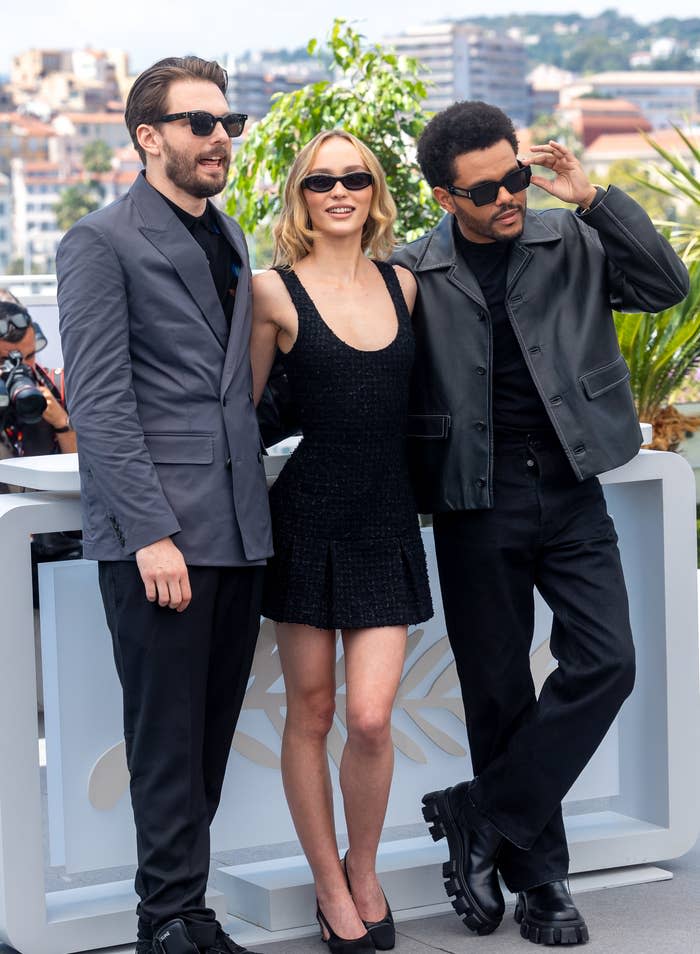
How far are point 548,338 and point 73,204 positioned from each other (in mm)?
112539

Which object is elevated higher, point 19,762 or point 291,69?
point 291,69

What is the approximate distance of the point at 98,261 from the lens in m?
2.64

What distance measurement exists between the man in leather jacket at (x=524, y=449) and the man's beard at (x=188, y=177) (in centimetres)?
56

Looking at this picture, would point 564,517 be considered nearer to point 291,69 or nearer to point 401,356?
point 401,356

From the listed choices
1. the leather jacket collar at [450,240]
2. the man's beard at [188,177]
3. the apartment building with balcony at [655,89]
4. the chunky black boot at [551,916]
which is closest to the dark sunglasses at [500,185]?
the leather jacket collar at [450,240]

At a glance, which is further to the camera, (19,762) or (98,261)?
(19,762)

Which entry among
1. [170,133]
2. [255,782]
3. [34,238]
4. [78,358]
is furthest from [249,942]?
[34,238]

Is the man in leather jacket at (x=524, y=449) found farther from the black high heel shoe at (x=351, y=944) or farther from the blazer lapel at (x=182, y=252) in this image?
the blazer lapel at (x=182, y=252)

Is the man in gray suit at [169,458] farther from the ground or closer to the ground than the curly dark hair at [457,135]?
closer to the ground

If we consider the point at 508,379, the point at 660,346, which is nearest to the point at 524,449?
the point at 508,379

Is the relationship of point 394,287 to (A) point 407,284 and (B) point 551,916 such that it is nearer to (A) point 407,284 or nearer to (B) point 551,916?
(A) point 407,284

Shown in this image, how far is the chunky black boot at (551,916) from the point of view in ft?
10.1

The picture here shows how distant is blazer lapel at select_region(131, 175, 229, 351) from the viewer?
107 inches

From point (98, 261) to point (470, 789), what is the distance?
4.82 feet
